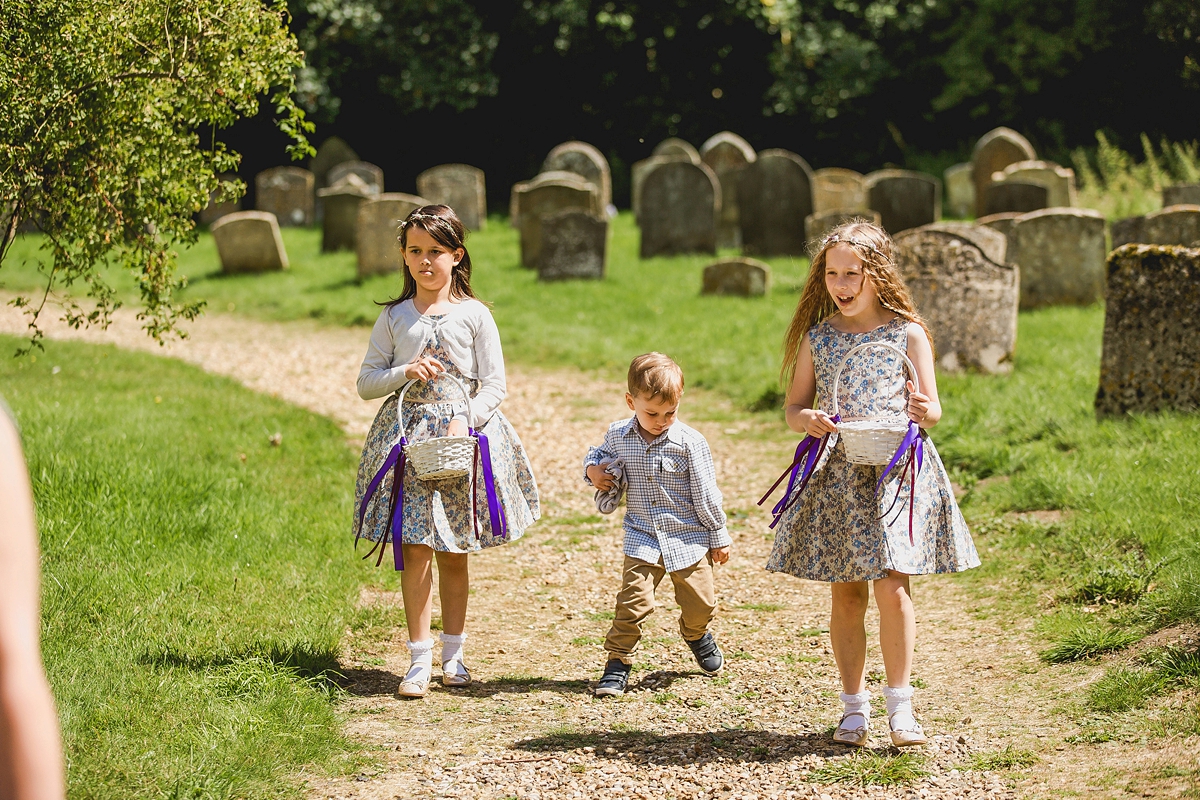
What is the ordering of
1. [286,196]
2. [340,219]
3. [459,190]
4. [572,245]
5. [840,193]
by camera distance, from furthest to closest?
[286,196] → [459,190] → [840,193] → [340,219] → [572,245]

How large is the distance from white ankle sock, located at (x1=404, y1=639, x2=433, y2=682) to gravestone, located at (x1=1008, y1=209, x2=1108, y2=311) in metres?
8.85

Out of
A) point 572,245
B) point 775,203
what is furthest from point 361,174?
point 775,203

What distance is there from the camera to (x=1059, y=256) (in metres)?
11.2

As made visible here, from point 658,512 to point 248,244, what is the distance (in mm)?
13107

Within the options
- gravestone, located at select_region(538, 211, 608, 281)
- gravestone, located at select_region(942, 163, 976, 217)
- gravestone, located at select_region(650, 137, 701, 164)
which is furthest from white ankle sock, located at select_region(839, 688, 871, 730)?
gravestone, located at select_region(650, 137, 701, 164)

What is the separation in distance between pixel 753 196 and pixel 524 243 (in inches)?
127

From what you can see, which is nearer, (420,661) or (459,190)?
(420,661)

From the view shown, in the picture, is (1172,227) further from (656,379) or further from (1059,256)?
(656,379)

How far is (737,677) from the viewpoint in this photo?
434cm

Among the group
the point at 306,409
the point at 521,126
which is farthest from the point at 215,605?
the point at 521,126

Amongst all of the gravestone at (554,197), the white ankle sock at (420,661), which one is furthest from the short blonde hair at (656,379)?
the gravestone at (554,197)

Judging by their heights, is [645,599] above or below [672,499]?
below

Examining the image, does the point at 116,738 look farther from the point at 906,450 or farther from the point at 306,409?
the point at 306,409

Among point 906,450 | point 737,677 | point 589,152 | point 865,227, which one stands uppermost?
point 589,152
